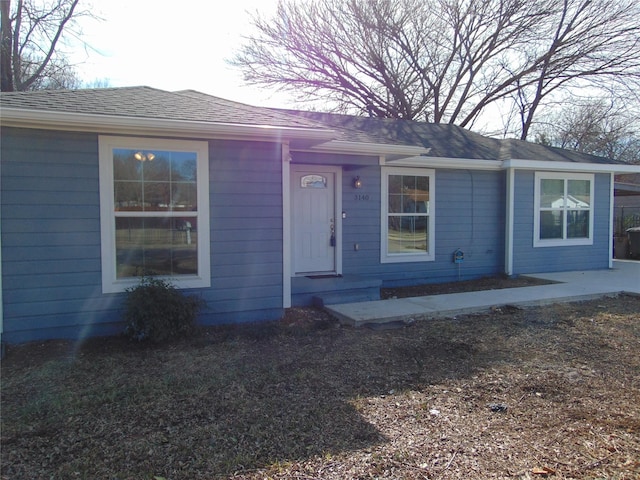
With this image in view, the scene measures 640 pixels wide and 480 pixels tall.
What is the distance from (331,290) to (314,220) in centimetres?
143

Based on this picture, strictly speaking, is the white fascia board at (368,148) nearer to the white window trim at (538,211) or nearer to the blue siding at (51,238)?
the blue siding at (51,238)

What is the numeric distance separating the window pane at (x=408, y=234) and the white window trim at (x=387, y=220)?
82 millimetres

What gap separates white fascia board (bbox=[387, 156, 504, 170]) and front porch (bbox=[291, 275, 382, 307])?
8.03 ft

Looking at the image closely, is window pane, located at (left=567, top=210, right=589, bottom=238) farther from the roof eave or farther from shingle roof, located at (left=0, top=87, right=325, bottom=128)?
shingle roof, located at (left=0, top=87, right=325, bottom=128)

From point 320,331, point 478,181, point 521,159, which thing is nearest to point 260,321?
point 320,331

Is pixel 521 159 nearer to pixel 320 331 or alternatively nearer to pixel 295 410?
pixel 320 331

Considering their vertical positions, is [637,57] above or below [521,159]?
above

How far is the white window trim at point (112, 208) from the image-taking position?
206 inches

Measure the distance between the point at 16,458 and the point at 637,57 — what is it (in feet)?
65.4

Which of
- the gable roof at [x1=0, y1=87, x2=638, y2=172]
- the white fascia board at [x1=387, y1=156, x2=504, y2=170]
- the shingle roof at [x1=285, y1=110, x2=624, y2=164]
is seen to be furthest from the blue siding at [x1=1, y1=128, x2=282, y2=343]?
the shingle roof at [x1=285, y1=110, x2=624, y2=164]

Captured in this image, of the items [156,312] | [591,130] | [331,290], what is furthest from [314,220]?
[591,130]

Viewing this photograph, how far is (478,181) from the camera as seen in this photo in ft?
31.4

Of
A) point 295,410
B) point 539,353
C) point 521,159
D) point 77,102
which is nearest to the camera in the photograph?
point 295,410

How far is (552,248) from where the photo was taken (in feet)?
33.3
